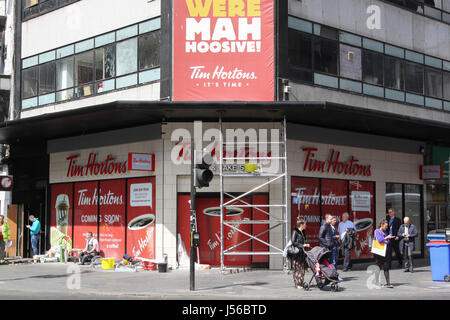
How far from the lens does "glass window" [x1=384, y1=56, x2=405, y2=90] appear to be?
23.1m

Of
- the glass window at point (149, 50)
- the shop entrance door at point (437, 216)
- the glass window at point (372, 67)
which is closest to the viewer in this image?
the glass window at point (149, 50)

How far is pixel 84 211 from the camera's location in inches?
912

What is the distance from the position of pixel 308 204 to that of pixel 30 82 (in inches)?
502

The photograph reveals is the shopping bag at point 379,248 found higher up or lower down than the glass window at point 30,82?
lower down

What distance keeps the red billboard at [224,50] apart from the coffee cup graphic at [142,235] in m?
4.70

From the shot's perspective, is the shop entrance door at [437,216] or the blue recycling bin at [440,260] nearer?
the blue recycling bin at [440,260]

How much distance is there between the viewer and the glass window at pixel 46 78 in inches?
925

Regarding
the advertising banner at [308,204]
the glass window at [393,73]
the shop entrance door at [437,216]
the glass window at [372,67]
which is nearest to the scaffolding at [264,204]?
the advertising banner at [308,204]

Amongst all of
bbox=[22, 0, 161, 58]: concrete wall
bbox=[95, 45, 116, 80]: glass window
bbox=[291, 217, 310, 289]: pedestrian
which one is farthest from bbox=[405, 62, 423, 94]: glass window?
bbox=[95, 45, 116, 80]: glass window

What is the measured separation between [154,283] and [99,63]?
966 cm

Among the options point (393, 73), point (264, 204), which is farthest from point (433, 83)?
point (264, 204)

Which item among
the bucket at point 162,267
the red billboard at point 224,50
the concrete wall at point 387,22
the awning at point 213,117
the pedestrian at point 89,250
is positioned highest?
the concrete wall at point 387,22

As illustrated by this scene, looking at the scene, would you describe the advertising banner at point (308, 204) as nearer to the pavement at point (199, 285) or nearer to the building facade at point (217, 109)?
the building facade at point (217, 109)

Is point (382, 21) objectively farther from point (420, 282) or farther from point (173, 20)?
point (420, 282)
